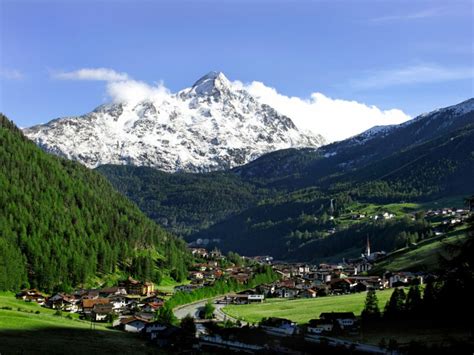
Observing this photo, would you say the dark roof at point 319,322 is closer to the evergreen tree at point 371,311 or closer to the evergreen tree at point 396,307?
the evergreen tree at point 371,311

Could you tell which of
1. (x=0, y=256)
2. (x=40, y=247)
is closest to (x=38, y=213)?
(x=40, y=247)

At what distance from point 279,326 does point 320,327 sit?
292 inches

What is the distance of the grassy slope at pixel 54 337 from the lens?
6297 centimetres

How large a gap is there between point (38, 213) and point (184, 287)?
145ft

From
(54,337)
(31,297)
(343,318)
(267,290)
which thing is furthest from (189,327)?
(267,290)

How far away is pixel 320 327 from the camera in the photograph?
90.1 m

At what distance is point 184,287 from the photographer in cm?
16175

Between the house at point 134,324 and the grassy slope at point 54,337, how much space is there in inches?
132

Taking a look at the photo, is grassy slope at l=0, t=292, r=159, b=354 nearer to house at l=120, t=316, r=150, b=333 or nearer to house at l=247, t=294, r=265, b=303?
house at l=120, t=316, r=150, b=333

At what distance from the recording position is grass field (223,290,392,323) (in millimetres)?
107688

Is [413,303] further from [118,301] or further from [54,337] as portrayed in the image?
[118,301]

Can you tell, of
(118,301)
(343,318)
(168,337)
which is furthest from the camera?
(118,301)

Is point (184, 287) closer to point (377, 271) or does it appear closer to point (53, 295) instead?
point (53, 295)

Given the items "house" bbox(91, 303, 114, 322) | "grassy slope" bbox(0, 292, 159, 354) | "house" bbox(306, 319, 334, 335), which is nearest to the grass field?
"house" bbox(306, 319, 334, 335)
